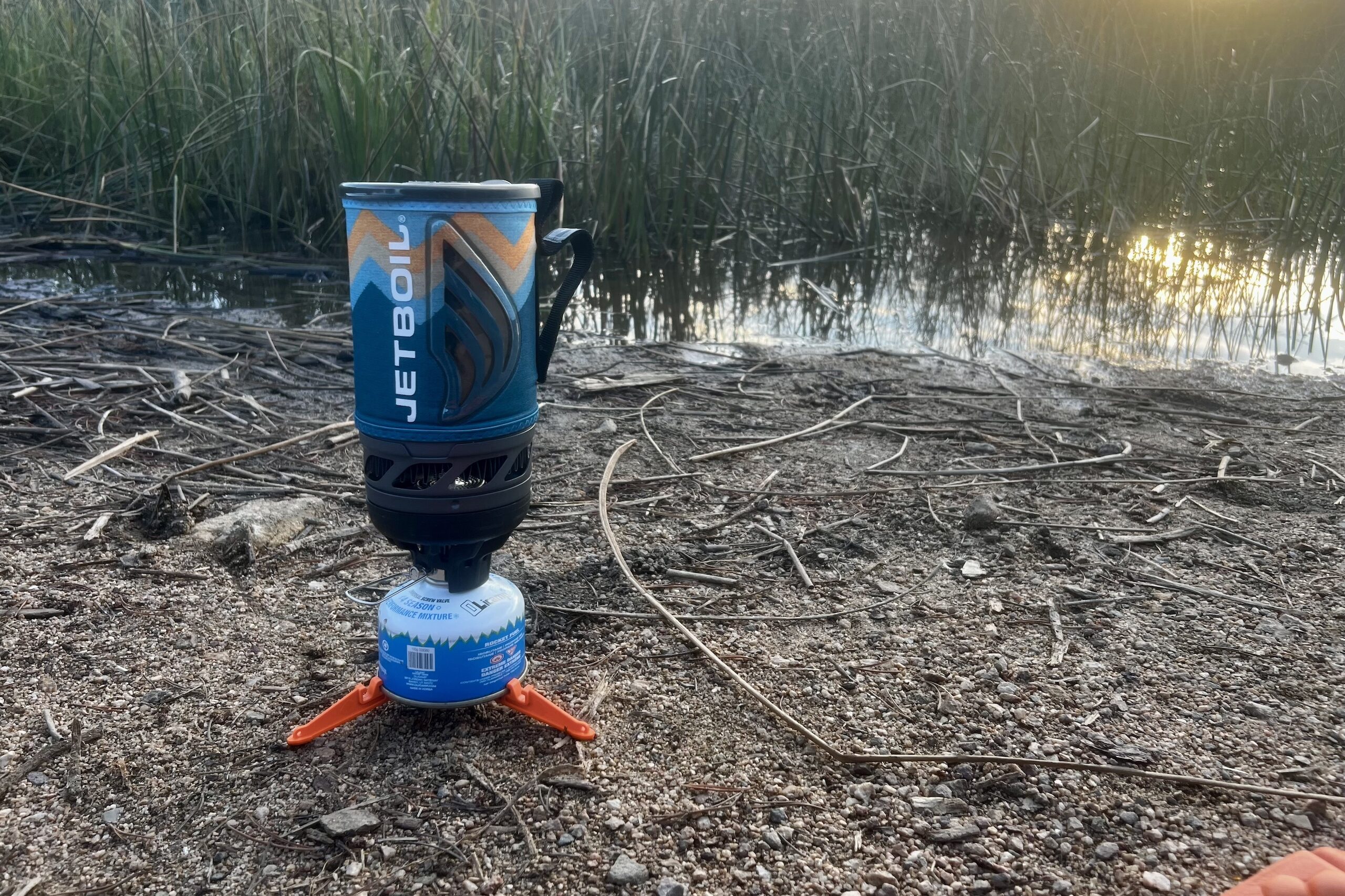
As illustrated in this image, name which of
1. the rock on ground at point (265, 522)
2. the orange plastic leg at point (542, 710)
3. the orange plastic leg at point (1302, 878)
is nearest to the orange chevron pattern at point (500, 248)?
the orange plastic leg at point (542, 710)

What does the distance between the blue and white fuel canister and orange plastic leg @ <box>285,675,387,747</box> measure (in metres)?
0.02

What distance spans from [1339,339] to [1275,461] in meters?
2.04

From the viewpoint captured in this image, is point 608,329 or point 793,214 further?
point 793,214

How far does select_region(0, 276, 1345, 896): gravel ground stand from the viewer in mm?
1280

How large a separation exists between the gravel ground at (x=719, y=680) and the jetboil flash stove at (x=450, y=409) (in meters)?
0.12

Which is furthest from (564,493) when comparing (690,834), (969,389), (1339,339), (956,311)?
→ (1339,339)

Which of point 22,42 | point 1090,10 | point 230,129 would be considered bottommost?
point 230,129

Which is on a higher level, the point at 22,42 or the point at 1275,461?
the point at 22,42

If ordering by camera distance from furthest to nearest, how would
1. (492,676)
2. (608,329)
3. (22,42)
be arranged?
1. (22,42)
2. (608,329)
3. (492,676)

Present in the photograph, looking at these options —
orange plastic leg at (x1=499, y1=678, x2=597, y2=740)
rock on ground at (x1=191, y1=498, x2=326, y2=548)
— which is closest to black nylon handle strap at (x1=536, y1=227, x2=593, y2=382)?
orange plastic leg at (x1=499, y1=678, x2=597, y2=740)

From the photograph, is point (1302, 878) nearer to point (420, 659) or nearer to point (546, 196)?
point (420, 659)

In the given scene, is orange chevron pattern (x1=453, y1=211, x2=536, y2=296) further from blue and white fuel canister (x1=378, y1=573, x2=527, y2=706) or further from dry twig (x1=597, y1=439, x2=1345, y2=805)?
dry twig (x1=597, y1=439, x2=1345, y2=805)

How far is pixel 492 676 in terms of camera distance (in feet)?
4.79

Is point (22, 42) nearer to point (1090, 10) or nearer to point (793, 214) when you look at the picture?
point (793, 214)
